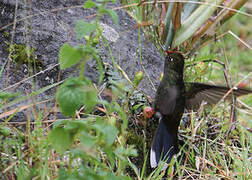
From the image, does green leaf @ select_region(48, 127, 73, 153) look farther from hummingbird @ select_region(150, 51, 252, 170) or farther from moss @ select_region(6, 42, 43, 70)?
moss @ select_region(6, 42, 43, 70)

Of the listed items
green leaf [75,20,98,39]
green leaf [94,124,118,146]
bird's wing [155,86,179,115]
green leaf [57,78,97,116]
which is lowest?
bird's wing [155,86,179,115]

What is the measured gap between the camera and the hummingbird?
1648 millimetres

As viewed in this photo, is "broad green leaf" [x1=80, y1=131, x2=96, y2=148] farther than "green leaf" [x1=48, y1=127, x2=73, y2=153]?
No

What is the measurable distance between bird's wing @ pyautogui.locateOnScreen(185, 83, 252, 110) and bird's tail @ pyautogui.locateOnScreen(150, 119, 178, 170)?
19 centimetres

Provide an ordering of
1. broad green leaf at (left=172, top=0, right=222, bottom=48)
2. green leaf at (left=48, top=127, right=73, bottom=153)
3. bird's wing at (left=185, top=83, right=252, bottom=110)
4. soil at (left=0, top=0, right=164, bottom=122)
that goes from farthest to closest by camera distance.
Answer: broad green leaf at (left=172, top=0, right=222, bottom=48), soil at (left=0, top=0, right=164, bottom=122), bird's wing at (left=185, top=83, right=252, bottom=110), green leaf at (left=48, top=127, right=73, bottom=153)

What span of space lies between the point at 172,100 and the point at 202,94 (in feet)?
0.56

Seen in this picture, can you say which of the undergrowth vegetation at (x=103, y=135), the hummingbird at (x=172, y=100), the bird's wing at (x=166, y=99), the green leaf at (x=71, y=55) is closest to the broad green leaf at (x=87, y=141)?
the undergrowth vegetation at (x=103, y=135)

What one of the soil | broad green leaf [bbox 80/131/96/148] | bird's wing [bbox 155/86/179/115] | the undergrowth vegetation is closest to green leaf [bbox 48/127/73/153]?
the undergrowth vegetation

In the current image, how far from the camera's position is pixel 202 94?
174cm

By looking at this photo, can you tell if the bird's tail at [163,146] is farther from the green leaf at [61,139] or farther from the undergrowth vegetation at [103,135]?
the green leaf at [61,139]

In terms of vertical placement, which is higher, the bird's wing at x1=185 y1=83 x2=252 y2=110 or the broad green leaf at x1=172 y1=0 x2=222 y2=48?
the broad green leaf at x1=172 y1=0 x2=222 y2=48

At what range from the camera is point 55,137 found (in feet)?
3.18

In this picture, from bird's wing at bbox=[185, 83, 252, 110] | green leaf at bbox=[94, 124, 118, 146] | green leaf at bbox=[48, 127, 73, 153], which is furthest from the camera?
bird's wing at bbox=[185, 83, 252, 110]

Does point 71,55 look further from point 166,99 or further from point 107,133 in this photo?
point 166,99
